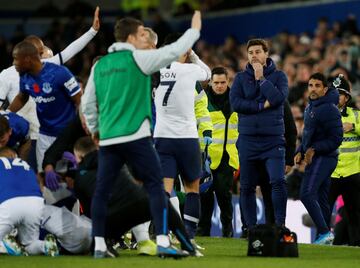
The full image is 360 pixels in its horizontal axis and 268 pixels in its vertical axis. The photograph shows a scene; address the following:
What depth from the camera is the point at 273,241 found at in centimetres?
1228

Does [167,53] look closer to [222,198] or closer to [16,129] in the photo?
[16,129]

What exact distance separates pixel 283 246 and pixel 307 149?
9.22 feet

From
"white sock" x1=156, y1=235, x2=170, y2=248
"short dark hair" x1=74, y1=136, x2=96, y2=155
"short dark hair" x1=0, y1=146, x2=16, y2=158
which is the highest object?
"short dark hair" x1=74, y1=136, x2=96, y2=155

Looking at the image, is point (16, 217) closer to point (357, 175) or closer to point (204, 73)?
point (204, 73)

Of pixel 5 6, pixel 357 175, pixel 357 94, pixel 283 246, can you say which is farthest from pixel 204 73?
pixel 5 6

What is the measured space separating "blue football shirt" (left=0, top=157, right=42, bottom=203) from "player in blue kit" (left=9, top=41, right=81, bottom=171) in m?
0.65

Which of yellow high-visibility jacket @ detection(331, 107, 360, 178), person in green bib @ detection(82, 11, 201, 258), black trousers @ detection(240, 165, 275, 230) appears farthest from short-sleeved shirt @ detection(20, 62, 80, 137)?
yellow high-visibility jacket @ detection(331, 107, 360, 178)

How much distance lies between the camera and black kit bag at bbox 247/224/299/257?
40.3ft

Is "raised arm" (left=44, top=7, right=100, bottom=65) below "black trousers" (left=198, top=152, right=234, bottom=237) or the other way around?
the other way around

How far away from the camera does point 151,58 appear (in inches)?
440

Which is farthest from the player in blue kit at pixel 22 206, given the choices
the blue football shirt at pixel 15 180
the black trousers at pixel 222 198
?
the black trousers at pixel 222 198

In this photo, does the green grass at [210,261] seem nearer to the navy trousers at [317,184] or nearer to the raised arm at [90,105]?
the raised arm at [90,105]

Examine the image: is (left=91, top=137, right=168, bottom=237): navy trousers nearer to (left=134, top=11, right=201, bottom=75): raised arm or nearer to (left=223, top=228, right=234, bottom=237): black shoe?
(left=134, top=11, right=201, bottom=75): raised arm

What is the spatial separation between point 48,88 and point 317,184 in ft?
12.3
